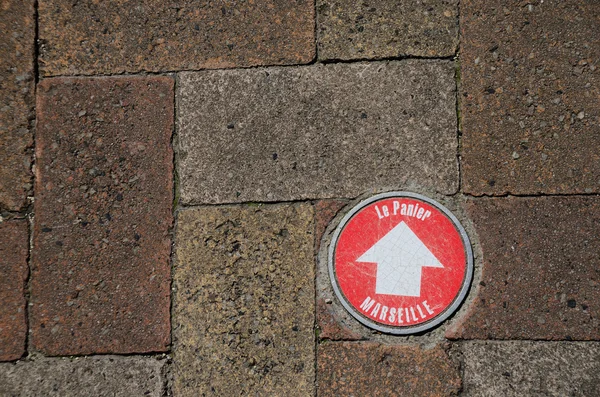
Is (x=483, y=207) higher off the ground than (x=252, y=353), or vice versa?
(x=483, y=207)

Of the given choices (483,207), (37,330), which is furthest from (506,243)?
(37,330)

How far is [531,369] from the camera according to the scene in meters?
1.99

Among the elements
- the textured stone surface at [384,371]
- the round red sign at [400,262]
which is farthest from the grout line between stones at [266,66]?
the textured stone surface at [384,371]

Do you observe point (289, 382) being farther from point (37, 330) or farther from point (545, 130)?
point (545, 130)

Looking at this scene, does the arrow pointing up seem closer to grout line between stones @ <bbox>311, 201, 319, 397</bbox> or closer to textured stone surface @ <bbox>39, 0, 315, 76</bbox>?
grout line between stones @ <bbox>311, 201, 319, 397</bbox>

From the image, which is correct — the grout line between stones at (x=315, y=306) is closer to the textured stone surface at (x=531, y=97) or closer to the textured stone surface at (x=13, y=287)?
the textured stone surface at (x=531, y=97)

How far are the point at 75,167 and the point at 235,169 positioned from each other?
29.7 inches

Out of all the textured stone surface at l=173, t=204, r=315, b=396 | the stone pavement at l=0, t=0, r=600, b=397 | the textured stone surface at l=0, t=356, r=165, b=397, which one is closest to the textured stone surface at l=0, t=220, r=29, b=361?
the stone pavement at l=0, t=0, r=600, b=397

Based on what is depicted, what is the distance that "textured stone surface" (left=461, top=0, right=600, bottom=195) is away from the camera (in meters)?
2.07

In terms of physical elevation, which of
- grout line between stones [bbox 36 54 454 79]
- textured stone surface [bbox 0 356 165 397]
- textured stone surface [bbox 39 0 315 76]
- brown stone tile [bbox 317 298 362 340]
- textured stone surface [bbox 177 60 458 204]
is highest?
textured stone surface [bbox 39 0 315 76]

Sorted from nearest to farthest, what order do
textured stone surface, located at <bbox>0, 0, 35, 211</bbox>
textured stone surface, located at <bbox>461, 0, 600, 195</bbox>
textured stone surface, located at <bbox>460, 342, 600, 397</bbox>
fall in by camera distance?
textured stone surface, located at <bbox>460, 342, 600, 397</bbox> < textured stone surface, located at <bbox>461, 0, 600, 195</bbox> < textured stone surface, located at <bbox>0, 0, 35, 211</bbox>

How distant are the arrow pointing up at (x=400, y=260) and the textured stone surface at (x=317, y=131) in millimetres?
241

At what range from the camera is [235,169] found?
2.14 meters

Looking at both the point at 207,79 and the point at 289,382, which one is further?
the point at 207,79
